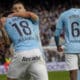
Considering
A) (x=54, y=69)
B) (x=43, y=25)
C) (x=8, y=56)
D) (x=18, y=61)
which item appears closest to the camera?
(x=18, y=61)

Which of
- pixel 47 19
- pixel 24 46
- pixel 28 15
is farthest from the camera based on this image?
pixel 47 19

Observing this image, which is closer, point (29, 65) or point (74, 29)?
point (29, 65)

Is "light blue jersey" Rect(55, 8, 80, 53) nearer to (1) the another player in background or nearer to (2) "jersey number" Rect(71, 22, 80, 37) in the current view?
(2) "jersey number" Rect(71, 22, 80, 37)

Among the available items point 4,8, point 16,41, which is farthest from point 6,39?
point 4,8

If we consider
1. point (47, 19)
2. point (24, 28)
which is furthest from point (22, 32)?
point (47, 19)

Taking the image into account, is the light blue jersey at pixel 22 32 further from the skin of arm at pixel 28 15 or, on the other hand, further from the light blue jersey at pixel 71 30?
the light blue jersey at pixel 71 30

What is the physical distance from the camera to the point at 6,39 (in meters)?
7.96

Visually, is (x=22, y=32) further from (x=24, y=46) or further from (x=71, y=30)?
(x=71, y=30)

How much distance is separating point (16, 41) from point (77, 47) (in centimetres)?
198

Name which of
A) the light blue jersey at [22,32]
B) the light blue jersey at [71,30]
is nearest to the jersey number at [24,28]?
the light blue jersey at [22,32]

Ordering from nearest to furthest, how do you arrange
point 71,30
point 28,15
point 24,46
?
point 28,15 → point 24,46 → point 71,30

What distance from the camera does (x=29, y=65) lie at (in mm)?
7652

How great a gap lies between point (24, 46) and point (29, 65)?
12.8 inches

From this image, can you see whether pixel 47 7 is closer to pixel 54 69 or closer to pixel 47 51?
pixel 47 51
